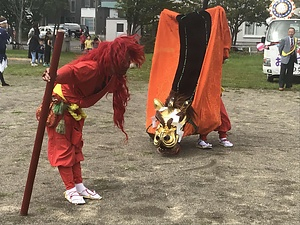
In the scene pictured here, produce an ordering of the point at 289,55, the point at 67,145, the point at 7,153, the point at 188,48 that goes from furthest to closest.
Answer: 1. the point at 289,55
2. the point at 188,48
3. the point at 7,153
4. the point at 67,145

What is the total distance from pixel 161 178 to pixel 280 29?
38.8ft

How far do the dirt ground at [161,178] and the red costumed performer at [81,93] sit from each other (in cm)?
39

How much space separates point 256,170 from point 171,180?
107 centimetres

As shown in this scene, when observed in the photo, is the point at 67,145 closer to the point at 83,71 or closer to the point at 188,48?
the point at 83,71

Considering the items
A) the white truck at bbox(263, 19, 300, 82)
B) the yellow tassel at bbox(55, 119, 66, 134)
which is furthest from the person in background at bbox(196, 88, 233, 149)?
the white truck at bbox(263, 19, 300, 82)

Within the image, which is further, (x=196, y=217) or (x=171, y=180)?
(x=171, y=180)

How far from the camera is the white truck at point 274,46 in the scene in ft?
49.1

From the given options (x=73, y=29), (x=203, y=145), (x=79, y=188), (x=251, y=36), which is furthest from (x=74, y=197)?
(x=73, y=29)

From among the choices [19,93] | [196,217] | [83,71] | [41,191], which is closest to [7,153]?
[41,191]

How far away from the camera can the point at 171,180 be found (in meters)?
5.08

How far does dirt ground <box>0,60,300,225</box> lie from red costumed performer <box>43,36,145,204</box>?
0.39 m

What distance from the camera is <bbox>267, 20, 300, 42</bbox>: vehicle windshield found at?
15.5m

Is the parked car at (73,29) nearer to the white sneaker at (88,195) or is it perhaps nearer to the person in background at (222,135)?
the person in background at (222,135)

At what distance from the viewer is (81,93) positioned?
4.15m
